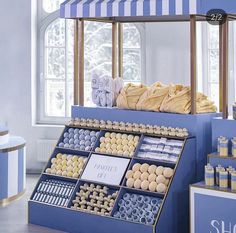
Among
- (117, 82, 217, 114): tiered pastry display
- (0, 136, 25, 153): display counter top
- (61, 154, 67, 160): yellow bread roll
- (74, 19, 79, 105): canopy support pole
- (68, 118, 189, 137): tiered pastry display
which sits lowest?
(61, 154, 67, 160): yellow bread roll

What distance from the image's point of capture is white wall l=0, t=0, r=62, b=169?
1009cm

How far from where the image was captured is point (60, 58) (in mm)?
10312

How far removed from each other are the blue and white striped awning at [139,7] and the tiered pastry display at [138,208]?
214 cm

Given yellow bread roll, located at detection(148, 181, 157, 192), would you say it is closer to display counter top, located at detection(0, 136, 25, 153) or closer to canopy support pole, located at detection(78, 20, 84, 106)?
canopy support pole, located at detection(78, 20, 84, 106)

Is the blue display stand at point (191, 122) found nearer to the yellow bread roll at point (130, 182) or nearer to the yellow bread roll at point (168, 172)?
the yellow bread roll at point (168, 172)

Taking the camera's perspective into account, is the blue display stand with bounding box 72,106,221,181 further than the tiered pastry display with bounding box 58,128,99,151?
No

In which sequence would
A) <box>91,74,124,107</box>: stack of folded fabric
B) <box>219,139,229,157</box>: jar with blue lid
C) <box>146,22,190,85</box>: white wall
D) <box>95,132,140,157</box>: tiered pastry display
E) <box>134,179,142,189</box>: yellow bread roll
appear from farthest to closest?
1. <box>146,22,190,85</box>: white wall
2. <box>91,74,124,107</box>: stack of folded fabric
3. <box>95,132,140,157</box>: tiered pastry display
4. <box>134,179,142,189</box>: yellow bread roll
5. <box>219,139,229,157</box>: jar with blue lid

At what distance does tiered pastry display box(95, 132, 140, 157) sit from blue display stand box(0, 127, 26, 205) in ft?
5.26

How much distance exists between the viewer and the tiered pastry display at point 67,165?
278 inches

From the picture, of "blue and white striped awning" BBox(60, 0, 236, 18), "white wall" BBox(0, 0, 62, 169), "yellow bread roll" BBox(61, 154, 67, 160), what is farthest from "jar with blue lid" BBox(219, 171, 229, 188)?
"white wall" BBox(0, 0, 62, 169)

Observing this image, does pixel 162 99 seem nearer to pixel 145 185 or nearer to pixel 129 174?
→ pixel 129 174

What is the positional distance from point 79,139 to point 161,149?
4.16 feet

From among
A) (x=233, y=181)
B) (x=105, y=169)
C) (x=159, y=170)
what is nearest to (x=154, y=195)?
(x=159, y=170)

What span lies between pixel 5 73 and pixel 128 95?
3831 mm
